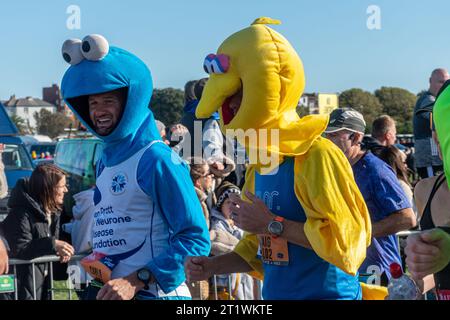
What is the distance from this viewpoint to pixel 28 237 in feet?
18.0

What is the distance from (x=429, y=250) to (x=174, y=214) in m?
1.55

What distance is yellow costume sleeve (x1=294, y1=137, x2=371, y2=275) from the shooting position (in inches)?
113

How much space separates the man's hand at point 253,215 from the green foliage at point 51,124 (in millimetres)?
57075

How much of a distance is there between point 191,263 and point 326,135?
1.91 meters

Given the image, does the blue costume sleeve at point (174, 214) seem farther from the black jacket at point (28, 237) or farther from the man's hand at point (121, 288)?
the black jacket at point (28, 237)

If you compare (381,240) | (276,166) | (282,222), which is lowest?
(381,240)

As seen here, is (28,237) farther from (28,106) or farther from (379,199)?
(28,106)

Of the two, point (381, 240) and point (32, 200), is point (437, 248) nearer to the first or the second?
point (381, 240)

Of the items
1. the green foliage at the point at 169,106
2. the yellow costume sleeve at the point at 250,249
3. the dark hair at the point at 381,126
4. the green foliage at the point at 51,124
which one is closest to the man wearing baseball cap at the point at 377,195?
the yellow costume sleeve at the point at 250,249

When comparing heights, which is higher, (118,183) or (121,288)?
(118,183)

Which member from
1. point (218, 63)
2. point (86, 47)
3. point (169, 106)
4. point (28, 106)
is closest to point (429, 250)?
point (218, 63)
